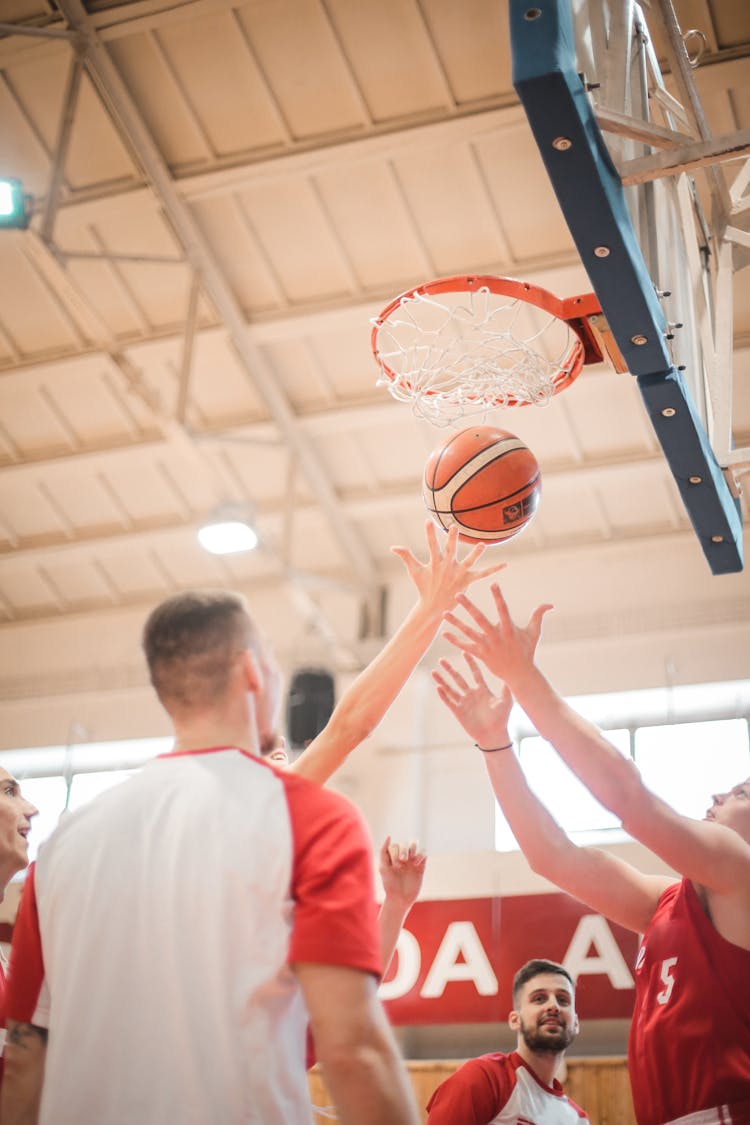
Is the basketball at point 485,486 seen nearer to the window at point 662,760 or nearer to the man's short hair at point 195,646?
the man's short hair at point 195,646

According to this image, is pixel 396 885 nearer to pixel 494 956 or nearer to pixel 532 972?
pixel 532 972

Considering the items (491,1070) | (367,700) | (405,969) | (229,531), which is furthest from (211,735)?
(405,969)

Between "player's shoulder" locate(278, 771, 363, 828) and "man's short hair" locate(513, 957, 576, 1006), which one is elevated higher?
"man's short hair" locate(513, 957, 576, 1006)

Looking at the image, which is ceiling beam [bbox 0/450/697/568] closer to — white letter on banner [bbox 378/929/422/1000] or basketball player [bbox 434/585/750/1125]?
white letter on banner [bbox 378/929/422/1000]

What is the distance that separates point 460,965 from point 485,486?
25.2 feet

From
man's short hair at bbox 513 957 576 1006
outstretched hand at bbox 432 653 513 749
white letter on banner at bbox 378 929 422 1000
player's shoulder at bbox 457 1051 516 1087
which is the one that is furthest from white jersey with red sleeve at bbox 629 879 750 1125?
white letter on banner at bbox 378 929 422 1000

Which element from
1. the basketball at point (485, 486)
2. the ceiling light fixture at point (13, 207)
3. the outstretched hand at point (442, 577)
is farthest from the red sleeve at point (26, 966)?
the ceiling light fixture at point (13, 207)

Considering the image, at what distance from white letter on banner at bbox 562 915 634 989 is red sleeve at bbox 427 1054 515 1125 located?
5.03 meters

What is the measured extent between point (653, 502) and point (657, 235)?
8669mm

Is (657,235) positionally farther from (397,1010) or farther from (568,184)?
(397,1010)

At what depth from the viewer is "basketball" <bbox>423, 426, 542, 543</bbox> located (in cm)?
492

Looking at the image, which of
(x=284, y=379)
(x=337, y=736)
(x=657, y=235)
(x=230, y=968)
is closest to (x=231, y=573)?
(x=284, y=379)

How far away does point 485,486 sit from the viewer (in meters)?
4.91

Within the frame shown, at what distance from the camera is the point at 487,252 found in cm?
1059
